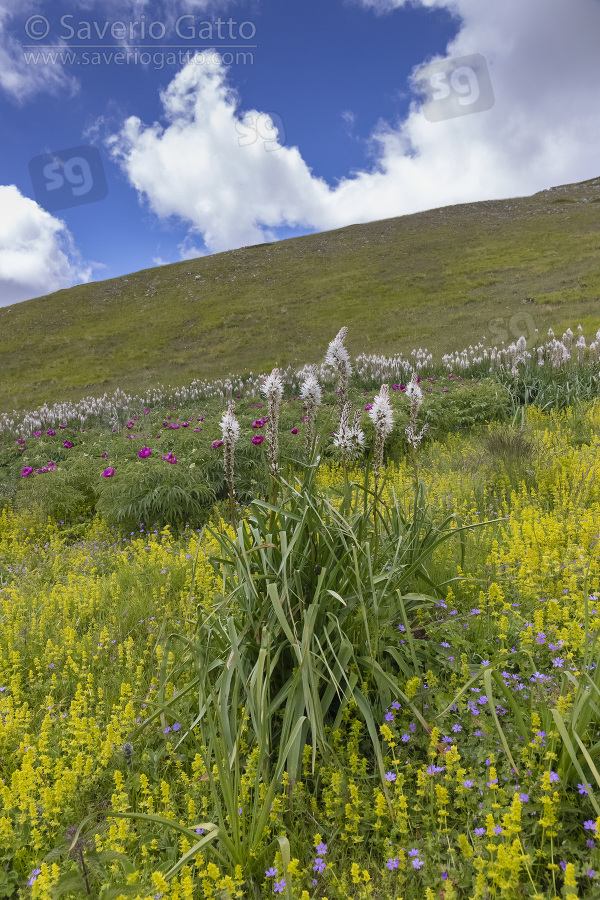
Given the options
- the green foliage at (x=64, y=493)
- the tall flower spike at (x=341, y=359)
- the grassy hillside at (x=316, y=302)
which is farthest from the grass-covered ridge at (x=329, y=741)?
the grassy hillside at (x=316, y=302)

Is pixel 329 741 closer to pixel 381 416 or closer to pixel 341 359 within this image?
pixel 381 416

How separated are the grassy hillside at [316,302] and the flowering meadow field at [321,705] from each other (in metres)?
16.4

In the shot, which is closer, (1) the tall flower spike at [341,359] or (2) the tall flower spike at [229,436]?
(1) the tall flower spike at [341,359]

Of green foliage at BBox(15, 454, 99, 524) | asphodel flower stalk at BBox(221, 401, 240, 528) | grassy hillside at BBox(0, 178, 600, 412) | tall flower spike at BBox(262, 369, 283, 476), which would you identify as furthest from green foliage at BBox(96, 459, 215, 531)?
grassy hillside at BBox(0, 178, 600, 412)

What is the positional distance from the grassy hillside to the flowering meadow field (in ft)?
53.8

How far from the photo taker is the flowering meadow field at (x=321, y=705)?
190 centimetres

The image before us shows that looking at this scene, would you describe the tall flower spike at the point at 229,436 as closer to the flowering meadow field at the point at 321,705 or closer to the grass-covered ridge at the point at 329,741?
A: the flowering meadow field at the point at 321,705

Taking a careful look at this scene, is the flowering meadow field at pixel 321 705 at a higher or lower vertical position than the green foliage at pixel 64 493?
lower

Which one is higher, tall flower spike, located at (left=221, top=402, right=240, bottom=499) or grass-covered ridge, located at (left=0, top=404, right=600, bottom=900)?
tall flower spike, located at (left=221, top=402, right=240, bottom=499)

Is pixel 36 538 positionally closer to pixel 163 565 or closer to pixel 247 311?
pixel 163 565

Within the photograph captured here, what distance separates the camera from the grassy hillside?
89.1 feet

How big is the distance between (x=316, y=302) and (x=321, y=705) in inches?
1506

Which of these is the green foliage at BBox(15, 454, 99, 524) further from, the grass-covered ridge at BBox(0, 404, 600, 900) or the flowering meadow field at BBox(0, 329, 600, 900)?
the grass-covered ridge at BBox(0, 404, 600, 900)

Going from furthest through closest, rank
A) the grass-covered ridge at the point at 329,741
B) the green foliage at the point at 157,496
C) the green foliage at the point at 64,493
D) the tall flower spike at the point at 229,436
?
the green foliage at the point at 64,493 < the green foliage at the point at 157,496 < the tall flower spike at the point at 229,436 < the grass-covered ridge at the point at 329,741
